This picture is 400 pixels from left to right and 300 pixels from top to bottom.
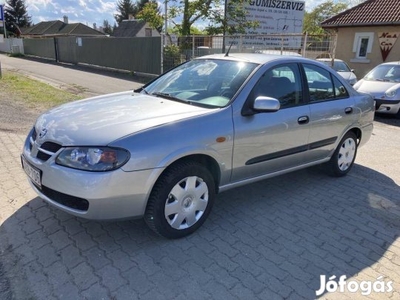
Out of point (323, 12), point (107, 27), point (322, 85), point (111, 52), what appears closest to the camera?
point (322, 85)

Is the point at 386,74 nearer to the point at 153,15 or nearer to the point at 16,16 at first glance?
the point at 153,15

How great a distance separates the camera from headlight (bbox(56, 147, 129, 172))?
8.79ft

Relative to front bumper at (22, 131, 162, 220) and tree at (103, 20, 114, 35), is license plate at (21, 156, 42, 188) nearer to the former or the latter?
front bumper at (22, 131, 162, 220)

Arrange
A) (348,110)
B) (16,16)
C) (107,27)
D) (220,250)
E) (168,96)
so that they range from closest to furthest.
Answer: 1. (220,250)
2. (168,96)
3. (348,110)
4. (16,16)
5. (107,27)

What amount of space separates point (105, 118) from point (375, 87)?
356 inches

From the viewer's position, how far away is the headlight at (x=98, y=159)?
2.68 metres

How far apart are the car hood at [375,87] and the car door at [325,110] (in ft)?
18.7

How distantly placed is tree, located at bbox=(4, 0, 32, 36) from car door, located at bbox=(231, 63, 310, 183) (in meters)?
70.2

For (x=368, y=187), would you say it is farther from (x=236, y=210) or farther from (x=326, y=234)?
(x=236, y=210)

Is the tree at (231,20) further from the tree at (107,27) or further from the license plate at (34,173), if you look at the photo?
the tree at (107,27)

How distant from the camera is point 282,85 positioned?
3883mm

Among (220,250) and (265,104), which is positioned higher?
(265,104)

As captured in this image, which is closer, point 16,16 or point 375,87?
point 375,87

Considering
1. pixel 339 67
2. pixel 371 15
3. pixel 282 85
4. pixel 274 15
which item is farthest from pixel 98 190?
pixel 274 15
